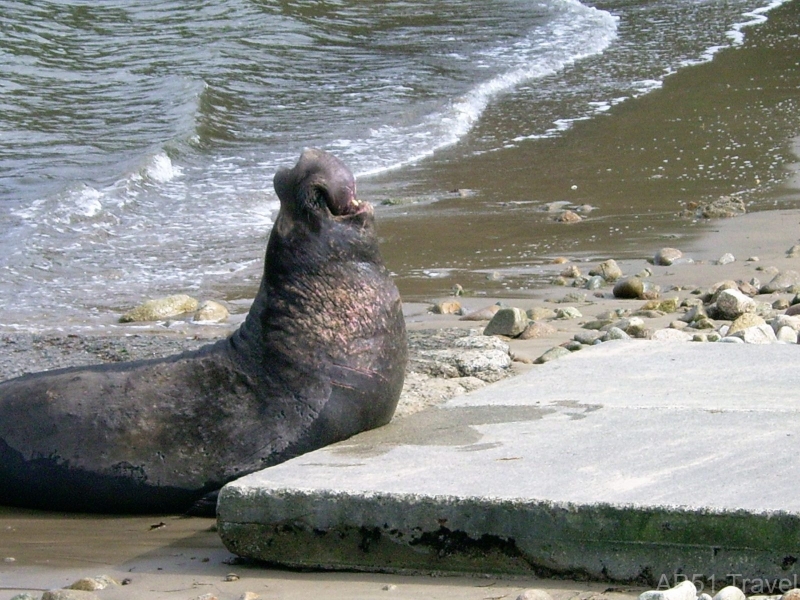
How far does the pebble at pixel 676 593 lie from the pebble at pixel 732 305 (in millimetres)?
4170

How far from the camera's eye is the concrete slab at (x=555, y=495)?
3.27 meters

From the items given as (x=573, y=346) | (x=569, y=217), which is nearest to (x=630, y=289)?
(x=573, y=346)

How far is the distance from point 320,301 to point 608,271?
13.4 ft

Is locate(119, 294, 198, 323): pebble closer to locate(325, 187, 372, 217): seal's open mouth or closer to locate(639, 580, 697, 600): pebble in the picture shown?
locate(325, 187, 372, 217): seal's open mouth

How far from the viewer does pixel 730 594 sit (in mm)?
3047

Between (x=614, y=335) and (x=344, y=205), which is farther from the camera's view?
(x=614, y=335)

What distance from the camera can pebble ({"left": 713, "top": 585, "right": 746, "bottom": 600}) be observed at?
9.96ft

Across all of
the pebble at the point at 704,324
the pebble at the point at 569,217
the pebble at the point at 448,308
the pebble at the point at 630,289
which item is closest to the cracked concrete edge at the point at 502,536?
the pebble at the point at 704,324

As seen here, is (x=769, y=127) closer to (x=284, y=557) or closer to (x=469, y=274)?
(x=469, y=274)

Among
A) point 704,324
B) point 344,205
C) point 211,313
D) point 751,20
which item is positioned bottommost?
point 211,313

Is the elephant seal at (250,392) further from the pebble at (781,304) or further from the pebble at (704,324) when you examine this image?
the pebble at (781,304)

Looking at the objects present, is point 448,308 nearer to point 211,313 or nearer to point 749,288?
point 211,313

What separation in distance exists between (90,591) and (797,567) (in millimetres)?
2026

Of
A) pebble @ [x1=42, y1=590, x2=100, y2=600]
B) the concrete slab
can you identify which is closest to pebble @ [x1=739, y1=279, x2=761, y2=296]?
the concrete slab
